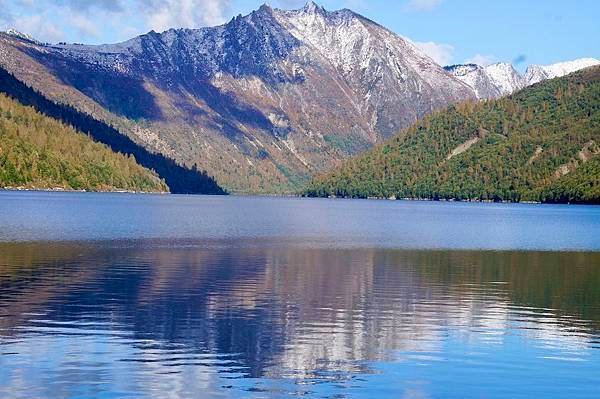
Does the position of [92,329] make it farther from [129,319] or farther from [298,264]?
[298,264]

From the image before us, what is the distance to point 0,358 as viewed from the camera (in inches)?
1469

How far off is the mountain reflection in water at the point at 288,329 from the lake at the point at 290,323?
0.12 m

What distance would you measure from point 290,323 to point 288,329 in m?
1.97

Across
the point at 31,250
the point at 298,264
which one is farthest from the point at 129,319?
the point at 31,250

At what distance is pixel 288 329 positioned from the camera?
1837 inches

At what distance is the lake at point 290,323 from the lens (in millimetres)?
35188

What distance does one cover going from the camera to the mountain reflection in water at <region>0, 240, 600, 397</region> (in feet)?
115

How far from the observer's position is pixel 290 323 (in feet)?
160

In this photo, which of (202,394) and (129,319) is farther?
(129,319)

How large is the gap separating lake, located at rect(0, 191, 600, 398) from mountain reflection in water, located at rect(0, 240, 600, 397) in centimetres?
12

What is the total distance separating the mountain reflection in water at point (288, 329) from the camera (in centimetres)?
3516

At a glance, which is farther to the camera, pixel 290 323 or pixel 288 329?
pixel 290 323

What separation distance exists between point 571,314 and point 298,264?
33134 millimetres

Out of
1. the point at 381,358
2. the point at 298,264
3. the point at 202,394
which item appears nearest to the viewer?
the point at 202,394
